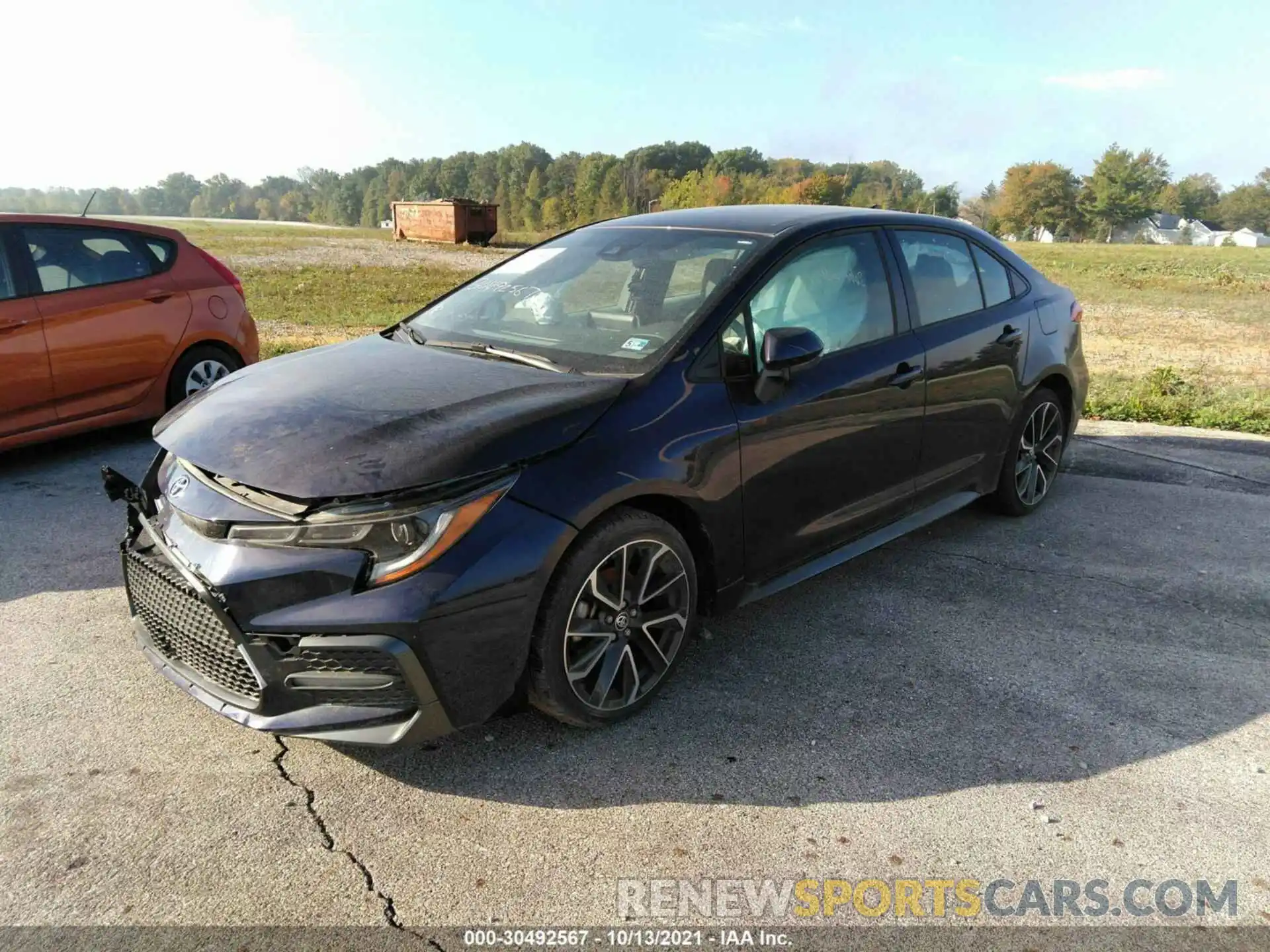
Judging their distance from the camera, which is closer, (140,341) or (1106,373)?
(140,341)

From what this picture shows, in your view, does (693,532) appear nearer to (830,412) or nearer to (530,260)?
(830,412)

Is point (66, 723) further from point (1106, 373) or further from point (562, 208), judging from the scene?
point (562, 208)

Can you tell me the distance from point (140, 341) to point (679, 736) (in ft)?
16.3

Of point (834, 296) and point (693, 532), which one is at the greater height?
point (834, 296)

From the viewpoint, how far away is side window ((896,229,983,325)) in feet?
14.5

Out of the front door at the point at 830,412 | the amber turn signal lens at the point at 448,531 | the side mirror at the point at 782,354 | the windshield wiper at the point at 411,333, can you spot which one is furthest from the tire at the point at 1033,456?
the amber turn signal lens at the point at 448,531

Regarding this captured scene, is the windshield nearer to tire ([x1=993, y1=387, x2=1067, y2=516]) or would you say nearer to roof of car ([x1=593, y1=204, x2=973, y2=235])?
roof of car ([x1=593, y1=204, x2=973, y2=235])

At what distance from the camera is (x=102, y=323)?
20.0 ft

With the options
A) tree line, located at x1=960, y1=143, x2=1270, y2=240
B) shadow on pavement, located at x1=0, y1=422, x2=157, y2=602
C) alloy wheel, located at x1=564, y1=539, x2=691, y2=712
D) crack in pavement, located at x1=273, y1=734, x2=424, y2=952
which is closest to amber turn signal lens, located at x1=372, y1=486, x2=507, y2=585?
alloy wheel, located at x1=564, y1=539, x2=691, y2=712

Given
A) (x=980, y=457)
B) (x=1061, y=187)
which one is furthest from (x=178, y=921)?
(x=1061, y=187)

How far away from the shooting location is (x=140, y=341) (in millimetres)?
6297

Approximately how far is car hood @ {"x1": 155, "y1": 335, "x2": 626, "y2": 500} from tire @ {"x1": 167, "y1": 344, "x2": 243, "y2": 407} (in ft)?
10.9

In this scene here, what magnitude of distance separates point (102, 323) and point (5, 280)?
563 mm

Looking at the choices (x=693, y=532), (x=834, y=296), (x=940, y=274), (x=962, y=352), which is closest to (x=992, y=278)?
(x=940, y=274)
